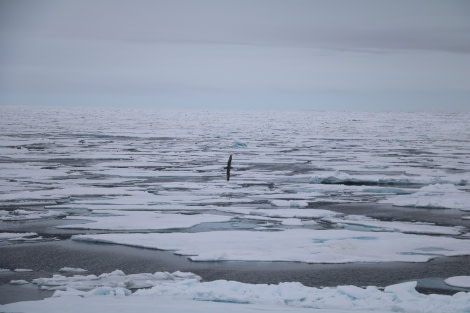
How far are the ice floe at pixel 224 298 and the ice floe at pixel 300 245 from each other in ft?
4.04

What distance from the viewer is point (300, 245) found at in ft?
24.1

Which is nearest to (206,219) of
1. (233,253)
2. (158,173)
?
(233,253)

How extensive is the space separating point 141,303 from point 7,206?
611 centimetres

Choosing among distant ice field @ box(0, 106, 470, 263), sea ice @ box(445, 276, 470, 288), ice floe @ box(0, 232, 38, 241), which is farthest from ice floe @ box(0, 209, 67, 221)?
sea ice @ box(445, 276, 470, 288)

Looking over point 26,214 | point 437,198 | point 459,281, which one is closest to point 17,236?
point 26,214

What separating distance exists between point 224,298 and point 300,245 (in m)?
2.41

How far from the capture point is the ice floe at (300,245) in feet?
22.1

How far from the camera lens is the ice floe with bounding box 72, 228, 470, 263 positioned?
266 inches

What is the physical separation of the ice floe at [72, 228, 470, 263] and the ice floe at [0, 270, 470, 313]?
4.04 ft

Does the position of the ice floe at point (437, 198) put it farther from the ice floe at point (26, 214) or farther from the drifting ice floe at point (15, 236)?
the drifting ice floe at point (15, 236)

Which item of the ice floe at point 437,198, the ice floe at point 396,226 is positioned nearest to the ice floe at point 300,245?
the ice floe at point 396,226

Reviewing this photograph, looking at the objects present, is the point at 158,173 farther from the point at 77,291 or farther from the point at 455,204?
the point at 77,291

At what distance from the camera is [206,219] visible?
912 cm

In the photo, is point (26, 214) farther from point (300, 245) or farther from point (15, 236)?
point (300, 245)
